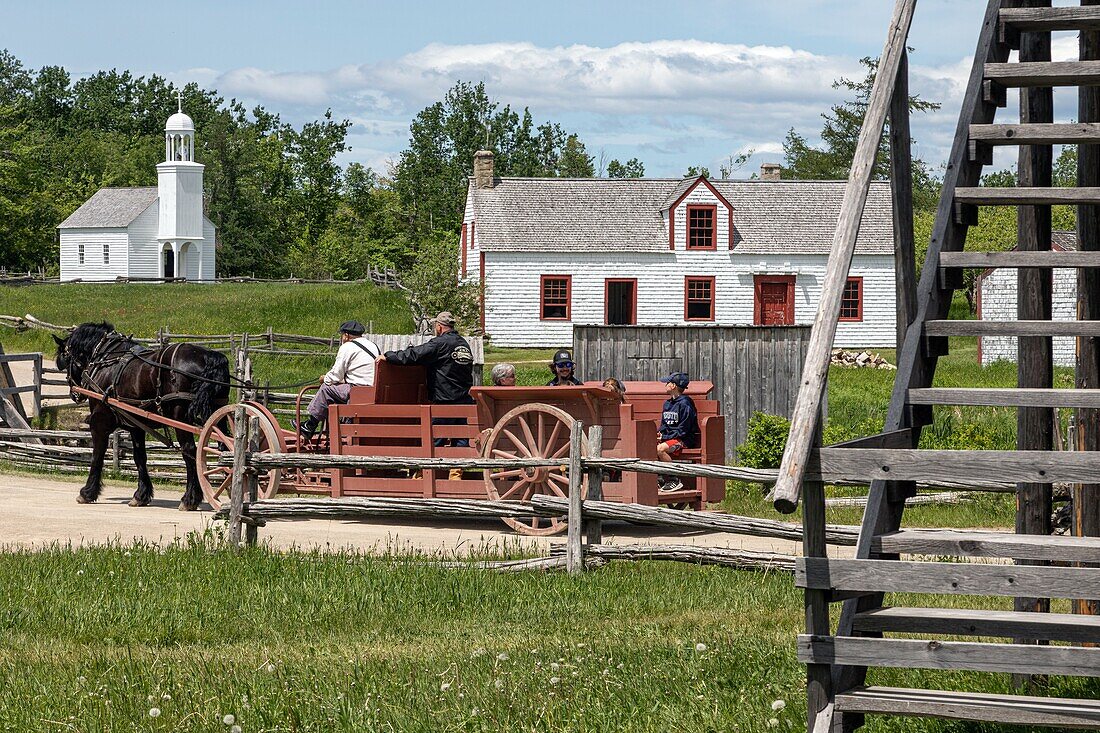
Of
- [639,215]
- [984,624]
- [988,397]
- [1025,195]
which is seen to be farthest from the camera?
[639,215]

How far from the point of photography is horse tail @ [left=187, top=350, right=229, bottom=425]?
50.3 feet

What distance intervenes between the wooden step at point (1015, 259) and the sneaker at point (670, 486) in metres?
7.67

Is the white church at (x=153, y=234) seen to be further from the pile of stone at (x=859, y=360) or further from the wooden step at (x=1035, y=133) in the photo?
the wooden step at (x=1035, y=133)

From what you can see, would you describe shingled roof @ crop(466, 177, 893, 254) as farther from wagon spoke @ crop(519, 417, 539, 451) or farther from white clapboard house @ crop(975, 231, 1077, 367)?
wagon spoke @ crop(519, 417, 539, 451)

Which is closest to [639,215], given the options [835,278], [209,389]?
[209,389]

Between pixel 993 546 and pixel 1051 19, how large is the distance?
3.08 meters

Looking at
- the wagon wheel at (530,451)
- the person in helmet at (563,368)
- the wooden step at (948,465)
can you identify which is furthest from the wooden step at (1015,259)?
the person in helmet at (563,368)

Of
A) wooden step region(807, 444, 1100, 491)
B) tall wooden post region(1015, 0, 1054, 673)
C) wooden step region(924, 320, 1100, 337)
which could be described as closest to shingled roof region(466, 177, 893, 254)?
tall wooden post region(1015, 0, 1054, 673)

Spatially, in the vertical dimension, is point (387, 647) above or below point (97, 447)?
below

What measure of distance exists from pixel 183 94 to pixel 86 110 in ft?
25.1

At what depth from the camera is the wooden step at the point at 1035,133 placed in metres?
6.06

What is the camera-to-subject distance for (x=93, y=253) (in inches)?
2699

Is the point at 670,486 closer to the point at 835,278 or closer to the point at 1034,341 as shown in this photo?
the point at 1034,341

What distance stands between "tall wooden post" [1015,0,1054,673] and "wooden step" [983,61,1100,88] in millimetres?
458
